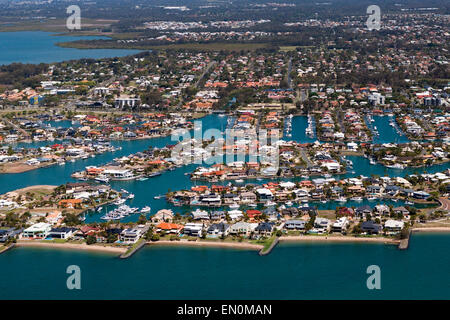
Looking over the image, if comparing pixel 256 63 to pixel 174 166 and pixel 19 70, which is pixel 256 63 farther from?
pixel 174 166

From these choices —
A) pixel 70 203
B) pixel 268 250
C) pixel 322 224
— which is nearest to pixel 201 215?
pixel 268 250

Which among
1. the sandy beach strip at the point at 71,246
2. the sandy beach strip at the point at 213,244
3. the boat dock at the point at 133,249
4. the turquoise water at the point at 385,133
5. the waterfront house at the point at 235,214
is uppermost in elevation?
the turquoise water at the point at 385,133

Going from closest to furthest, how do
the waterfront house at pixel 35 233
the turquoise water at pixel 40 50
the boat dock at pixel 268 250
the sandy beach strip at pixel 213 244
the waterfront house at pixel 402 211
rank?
the boat dock at pixel 268 250
the sandy beach strip at pixel 213 244
the waterfront house at pixel 35 233
the waterfront house at pixel 402 211
the turquoise water at pixel 40 50

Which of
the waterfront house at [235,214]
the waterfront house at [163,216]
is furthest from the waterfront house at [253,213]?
the waterfront house at [163,216]

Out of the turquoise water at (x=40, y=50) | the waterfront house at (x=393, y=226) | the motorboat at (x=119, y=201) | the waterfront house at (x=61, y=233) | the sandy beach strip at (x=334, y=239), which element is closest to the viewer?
the sandy beach strip at (x=334, y=239)

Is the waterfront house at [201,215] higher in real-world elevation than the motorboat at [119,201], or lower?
higher

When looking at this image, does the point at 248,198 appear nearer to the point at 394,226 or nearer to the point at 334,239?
the point at 334,239

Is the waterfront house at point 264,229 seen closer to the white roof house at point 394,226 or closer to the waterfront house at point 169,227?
the waterfront house at point 169,227
